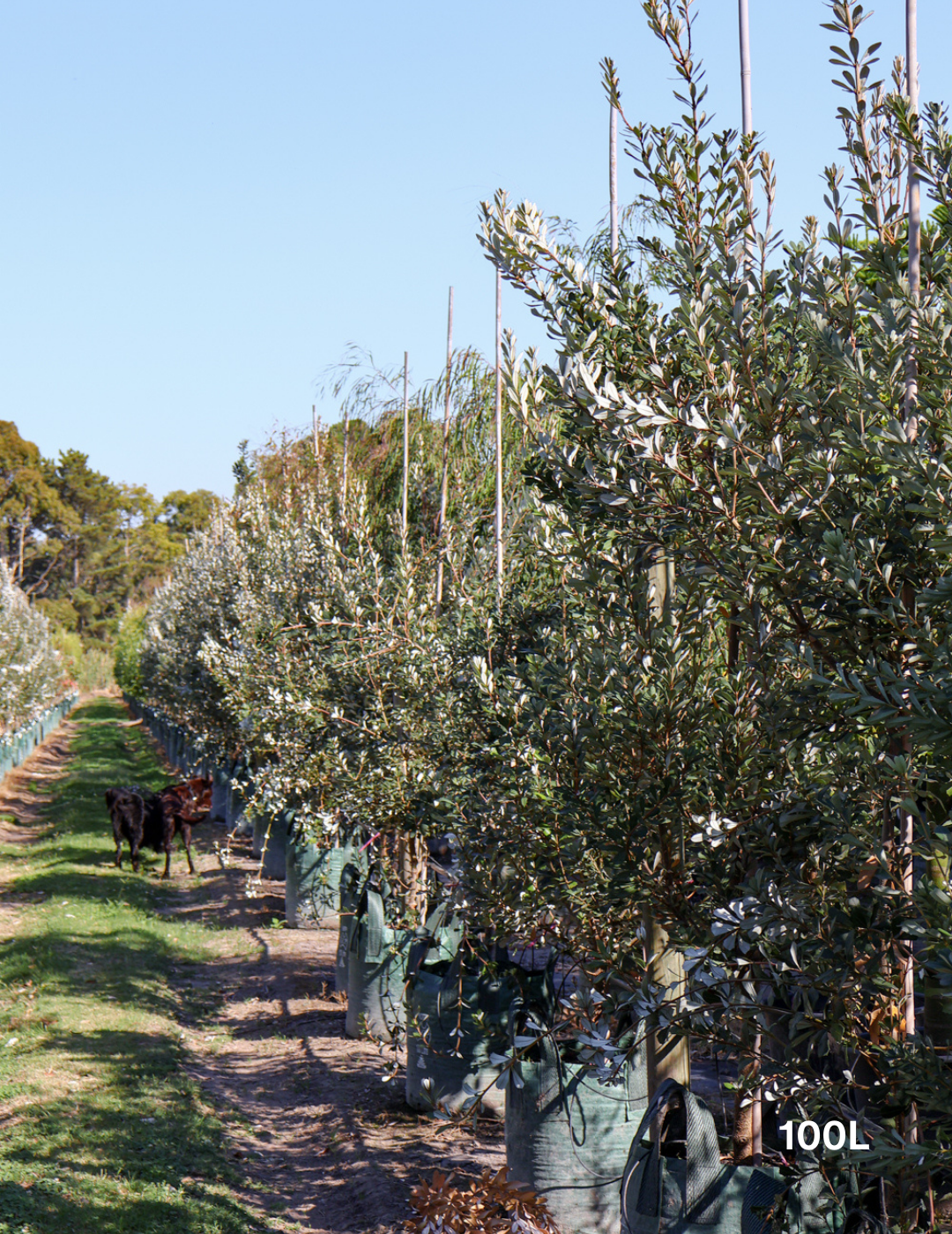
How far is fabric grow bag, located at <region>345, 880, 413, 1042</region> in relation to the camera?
9.43m

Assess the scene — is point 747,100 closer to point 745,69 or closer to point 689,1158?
point 745,69

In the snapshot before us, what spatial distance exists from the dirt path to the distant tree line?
69.7 m

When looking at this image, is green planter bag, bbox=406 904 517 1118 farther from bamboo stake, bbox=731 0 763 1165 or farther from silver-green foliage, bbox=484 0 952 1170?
silver-green foliage, bbox=484 0 952 1170

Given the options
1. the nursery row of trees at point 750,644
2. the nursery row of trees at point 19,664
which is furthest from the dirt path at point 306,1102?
the nursery row of trees at point 19,664

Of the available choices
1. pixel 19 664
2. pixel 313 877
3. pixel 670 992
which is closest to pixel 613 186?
pixel 670 992

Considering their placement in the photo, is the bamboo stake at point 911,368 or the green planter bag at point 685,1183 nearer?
the bamboo stake at point 911,368

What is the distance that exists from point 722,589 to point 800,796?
0.75 metres

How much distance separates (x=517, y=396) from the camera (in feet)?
13.1

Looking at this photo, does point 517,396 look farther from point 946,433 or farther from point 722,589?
point 946,433

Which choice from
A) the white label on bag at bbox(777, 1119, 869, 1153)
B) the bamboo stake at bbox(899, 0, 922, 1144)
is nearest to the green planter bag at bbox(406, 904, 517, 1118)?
the white label on bag at bbox(777, 1119, 869, 1153)

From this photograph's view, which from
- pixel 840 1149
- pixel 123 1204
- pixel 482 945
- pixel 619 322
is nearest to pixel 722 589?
pixel 619 322

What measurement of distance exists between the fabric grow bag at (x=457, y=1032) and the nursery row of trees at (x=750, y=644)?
1.97m

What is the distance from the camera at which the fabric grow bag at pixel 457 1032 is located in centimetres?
726

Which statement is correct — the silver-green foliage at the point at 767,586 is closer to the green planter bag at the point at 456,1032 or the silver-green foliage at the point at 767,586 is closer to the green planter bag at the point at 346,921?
the green planter bag at the point at 456,1032
